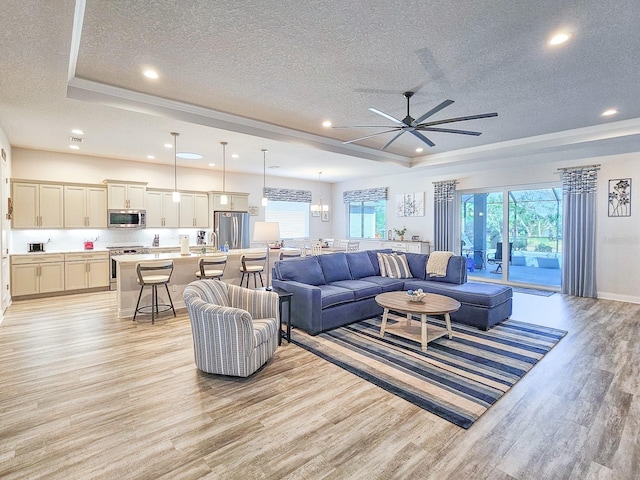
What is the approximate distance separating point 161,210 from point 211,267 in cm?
301

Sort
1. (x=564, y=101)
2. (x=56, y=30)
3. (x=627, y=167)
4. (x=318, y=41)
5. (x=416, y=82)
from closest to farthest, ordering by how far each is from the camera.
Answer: (x=56, y=30)
(x=318, y=41)
(x=416, y=82)
(x=564, y=101)
(x=627, y=167)

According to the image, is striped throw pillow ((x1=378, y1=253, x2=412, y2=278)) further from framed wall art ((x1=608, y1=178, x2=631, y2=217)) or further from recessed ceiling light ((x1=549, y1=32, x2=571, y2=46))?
framed wall art ((x1=608, y1=178, x2=631, y2=217))

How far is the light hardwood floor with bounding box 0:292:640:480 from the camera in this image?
1.91 metres

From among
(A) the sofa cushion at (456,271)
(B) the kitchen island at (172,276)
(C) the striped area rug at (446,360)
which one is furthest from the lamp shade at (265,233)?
(A) the sofa cushion at (456,271)

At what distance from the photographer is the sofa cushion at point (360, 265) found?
216 inches

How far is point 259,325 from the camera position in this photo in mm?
3146

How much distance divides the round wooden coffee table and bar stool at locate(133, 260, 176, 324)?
309 cm

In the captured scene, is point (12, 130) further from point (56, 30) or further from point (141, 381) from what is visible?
point (141, 381)

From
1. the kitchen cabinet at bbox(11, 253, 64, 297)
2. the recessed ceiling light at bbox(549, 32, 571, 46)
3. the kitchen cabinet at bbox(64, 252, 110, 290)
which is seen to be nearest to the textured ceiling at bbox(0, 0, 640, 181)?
the recessed ceiling light at bbox(549, 32, 571, 46)

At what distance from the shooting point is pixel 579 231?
20.6 ft

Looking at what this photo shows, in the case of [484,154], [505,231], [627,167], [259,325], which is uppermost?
[484,154]

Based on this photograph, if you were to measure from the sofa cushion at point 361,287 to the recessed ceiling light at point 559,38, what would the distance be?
3380mm

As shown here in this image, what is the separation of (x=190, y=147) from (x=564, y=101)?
19.2ft

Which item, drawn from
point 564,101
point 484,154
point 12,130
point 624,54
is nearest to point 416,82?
point 624,54
